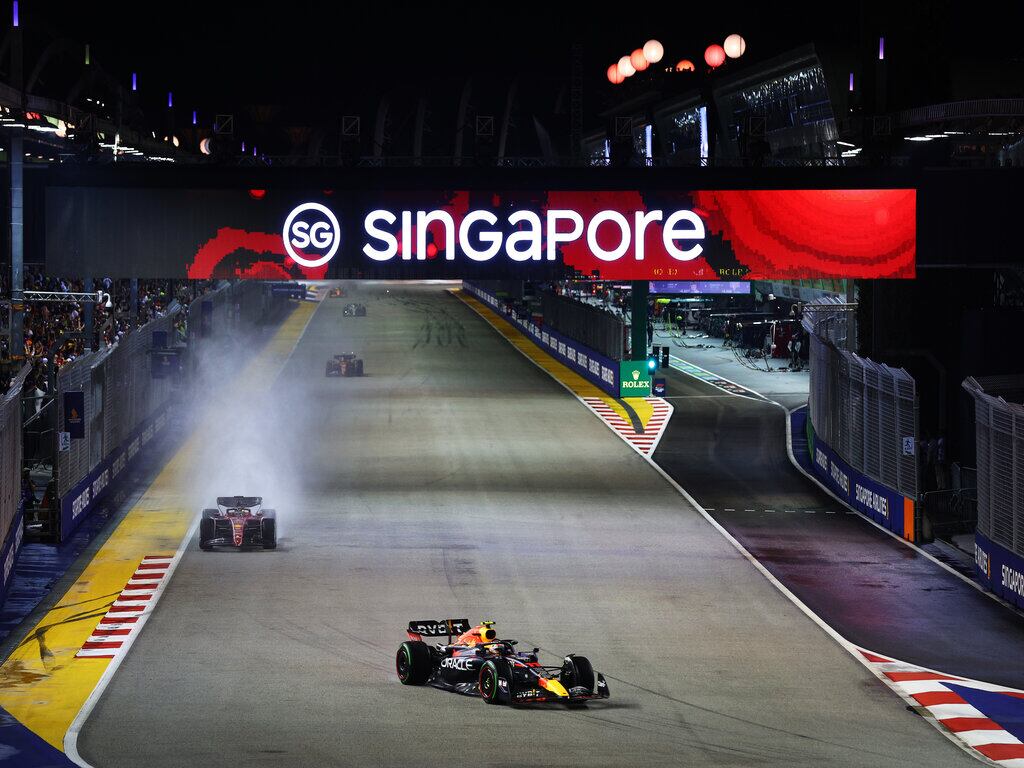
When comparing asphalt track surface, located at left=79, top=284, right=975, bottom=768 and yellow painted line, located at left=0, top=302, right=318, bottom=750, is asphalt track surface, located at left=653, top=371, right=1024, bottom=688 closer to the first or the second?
asphalt track surface, located at left=79, top=284, right=975, bottom=768

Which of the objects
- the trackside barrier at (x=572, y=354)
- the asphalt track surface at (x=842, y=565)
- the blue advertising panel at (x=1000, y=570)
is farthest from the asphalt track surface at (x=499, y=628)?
the trackside barrier at (x=572, y=354)

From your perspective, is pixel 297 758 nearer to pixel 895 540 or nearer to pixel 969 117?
pixel 895 540

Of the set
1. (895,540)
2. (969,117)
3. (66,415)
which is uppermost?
(969,117)

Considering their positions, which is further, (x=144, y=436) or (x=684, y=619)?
(x=144, y=436)

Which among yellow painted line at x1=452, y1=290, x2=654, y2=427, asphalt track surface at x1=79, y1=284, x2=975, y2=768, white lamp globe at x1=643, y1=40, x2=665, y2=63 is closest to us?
asphalt track surface at x1=79, y1=284, x2=975, y2=768

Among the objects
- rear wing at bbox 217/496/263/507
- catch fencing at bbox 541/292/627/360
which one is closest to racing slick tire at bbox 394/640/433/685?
rear wing at bbox 217/496/263/507

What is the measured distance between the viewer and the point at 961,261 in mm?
37812

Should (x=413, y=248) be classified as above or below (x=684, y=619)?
above

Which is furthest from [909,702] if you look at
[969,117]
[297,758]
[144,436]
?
[144,436]

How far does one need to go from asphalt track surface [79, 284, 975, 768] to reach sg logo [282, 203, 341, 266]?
19.2 ft

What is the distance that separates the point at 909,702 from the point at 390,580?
34.5 ft

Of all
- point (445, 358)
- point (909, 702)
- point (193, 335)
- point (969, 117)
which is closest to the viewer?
point (909, 702)

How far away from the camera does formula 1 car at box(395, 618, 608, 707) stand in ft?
58.5

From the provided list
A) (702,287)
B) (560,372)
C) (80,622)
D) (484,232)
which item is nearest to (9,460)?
(80,622)
